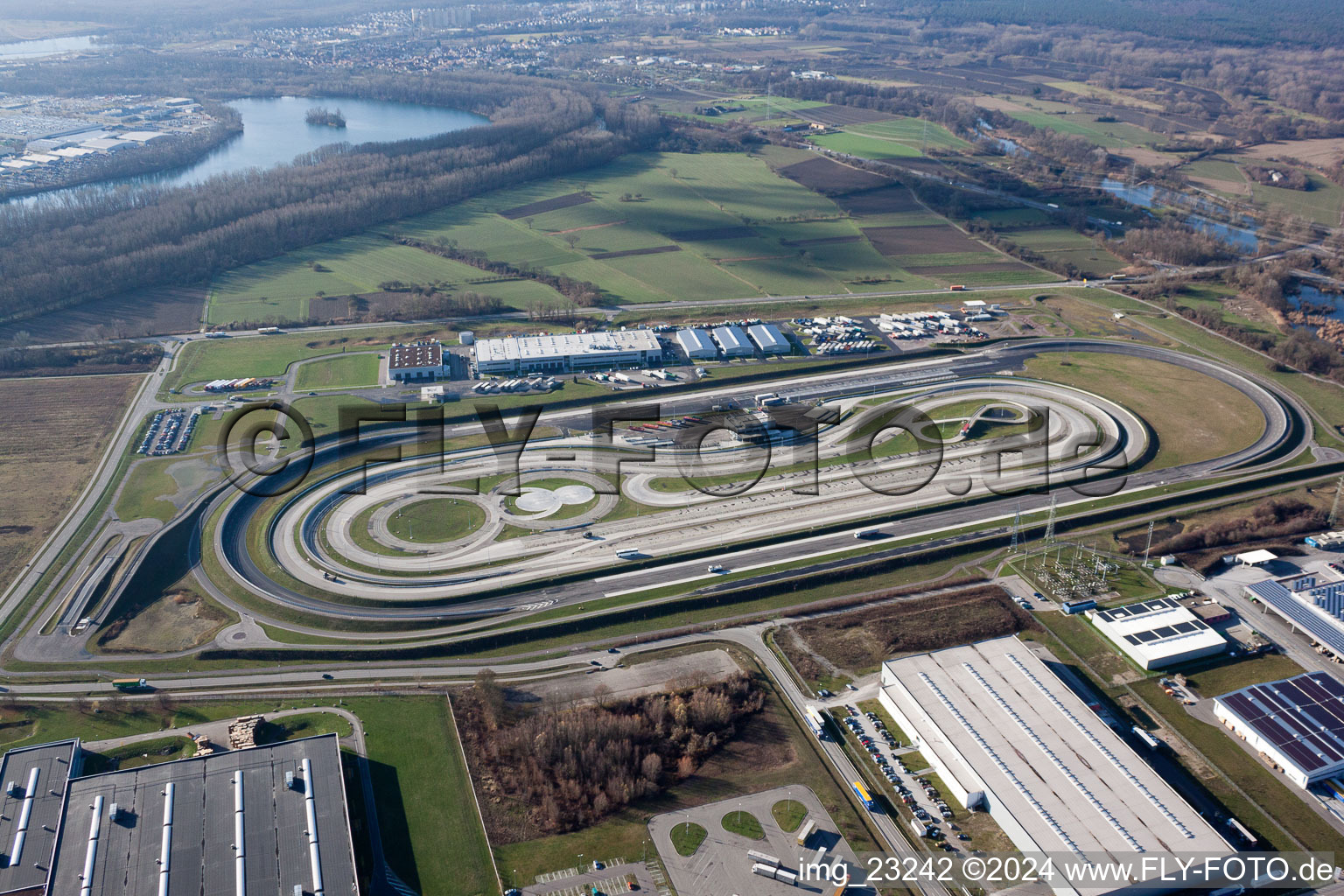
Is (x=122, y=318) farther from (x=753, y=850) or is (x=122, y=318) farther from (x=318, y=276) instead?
(x=753, y=850)

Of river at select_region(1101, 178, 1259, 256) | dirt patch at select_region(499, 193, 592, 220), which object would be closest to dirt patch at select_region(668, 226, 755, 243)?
dirt patch at select_region(499, 193, 592, 220)

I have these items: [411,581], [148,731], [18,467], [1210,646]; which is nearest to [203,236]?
[18,467]

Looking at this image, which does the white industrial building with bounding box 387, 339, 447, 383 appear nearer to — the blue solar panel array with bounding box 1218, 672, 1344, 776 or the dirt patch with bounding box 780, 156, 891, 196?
the blue solar panel array with bounding box 1218, 672, 1344, 776

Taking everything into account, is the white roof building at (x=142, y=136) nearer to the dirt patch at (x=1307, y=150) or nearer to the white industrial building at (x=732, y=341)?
the white industrial building at (x=732, y=341)

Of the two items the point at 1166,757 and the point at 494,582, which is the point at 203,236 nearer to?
the point at 494,582

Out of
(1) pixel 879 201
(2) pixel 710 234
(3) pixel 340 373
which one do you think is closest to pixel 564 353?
(3) pixel 340 373
